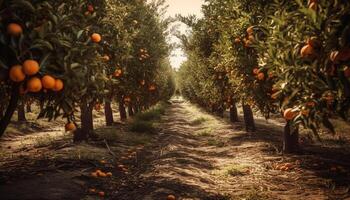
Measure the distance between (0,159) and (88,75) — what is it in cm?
717

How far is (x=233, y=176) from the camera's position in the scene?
9.32 meters

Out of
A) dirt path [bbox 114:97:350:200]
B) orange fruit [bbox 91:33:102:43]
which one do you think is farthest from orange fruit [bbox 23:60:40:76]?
dirt path [bbox 114:97:350:200]

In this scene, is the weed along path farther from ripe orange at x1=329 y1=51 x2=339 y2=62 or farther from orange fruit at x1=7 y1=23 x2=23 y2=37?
ripe orange at x1=329 y1=51 x2=339 y2=62

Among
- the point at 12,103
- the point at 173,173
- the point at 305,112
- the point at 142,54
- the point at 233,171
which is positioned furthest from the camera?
the point at 142,54

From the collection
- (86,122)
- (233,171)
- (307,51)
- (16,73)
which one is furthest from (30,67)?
(86,122)

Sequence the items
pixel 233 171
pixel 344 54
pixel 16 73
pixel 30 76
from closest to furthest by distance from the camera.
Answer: pixel 16 73 < pixel 344 54 < pixel 30 76 < pixel 233 171

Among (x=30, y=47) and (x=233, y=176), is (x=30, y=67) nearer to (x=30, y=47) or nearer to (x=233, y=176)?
(x=30, y=47)

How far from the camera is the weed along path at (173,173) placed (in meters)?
7.32

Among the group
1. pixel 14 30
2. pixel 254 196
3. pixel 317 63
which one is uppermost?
pixel 14 30

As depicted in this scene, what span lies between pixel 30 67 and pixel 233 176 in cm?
667

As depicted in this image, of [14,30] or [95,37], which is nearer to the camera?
[14,30]

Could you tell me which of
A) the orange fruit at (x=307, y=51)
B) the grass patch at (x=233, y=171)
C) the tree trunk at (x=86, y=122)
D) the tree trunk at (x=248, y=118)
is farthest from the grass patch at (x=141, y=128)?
the orange fruit at (x=307, y=51)

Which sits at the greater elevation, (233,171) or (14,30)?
(14,30)

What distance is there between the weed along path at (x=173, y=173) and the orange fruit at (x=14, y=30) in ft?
11.1
